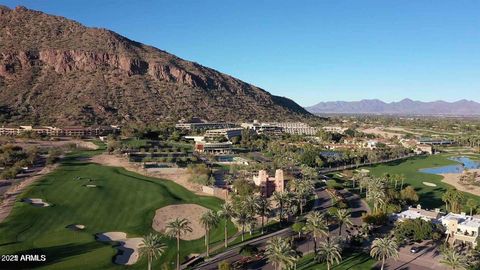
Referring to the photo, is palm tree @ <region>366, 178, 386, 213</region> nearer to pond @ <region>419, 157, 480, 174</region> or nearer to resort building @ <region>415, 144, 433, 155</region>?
pond @ <region>419, 157, 480, 174</region>

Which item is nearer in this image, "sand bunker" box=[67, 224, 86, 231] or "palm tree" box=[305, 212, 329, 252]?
"palm tree" box=[305, 212, 329, 252]

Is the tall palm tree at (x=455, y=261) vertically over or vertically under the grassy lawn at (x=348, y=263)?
over

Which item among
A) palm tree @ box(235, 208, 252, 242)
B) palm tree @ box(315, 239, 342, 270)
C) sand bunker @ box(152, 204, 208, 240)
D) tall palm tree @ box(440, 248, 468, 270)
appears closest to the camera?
tall palm tree @ box(440, 248, 468, 270)

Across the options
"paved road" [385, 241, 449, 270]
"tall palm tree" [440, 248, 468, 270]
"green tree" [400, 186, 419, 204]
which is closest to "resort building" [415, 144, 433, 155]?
"green tree" [400, 186, 419, 204]

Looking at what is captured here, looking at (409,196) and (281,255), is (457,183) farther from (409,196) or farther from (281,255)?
(281,255)

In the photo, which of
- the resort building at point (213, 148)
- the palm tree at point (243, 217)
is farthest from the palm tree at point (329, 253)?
the resort building at point (213, 148)

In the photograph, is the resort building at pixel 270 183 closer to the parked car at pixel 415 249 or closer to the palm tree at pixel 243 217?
the palm tree at pixel 243 217
